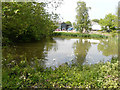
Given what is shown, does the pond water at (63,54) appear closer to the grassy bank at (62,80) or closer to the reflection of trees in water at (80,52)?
the reflection of trees in water at (80,52)

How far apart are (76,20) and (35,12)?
21.4m

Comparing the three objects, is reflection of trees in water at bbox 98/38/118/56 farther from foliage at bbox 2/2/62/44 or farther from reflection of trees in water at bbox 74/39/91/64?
foliage at bbox 2/2/62/44

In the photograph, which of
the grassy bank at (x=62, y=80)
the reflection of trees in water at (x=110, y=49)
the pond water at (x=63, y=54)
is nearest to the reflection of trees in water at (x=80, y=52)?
the pond water at (x=63, y=54)

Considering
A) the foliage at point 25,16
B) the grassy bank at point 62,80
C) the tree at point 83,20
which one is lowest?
the grassy bank at point 62,80

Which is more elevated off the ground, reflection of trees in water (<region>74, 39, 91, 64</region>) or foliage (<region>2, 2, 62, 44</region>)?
foliage (<region>2, 2, 62, 44</region>)

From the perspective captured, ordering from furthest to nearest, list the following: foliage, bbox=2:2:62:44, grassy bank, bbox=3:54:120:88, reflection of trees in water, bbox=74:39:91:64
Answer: reflection of trees in water, bbox=74:39:91:64, foliage, bbox=2:2:62:44, grassy bank, bbox=3:54:120:88

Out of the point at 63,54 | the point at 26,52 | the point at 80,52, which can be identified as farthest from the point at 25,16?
the point at 80,52

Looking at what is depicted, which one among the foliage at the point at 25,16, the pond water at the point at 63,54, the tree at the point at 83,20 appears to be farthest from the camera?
the tree at the point at 83,20

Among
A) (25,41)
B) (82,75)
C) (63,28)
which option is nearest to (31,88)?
(82,75)

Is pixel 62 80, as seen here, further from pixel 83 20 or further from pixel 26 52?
pixel 83 20

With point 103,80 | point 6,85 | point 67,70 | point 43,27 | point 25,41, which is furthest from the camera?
point 25,41

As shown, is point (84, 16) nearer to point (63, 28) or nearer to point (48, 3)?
point (63, 28)

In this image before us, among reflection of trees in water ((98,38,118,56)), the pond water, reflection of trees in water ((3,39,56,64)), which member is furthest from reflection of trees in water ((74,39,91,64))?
reflection of trees in water ((3,39,56,64))

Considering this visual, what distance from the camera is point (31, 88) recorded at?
12.9ft
